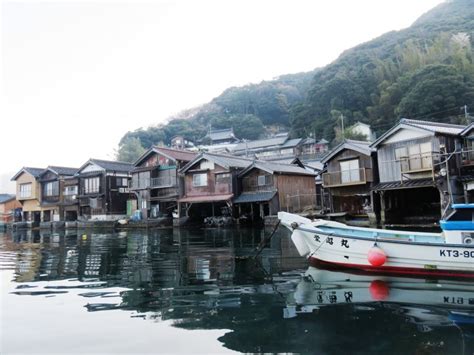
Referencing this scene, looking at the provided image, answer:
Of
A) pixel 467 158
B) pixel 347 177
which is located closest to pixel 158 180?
pixel 347 177

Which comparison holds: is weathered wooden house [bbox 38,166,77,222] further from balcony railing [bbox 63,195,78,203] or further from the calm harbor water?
the calm harbor water

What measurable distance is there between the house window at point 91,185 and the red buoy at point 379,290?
1628 inches

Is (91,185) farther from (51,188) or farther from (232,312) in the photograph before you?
(232,312)

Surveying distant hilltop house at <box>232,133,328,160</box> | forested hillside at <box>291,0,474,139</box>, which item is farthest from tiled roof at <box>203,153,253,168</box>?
forested hillside at <box>291,0,474,139</box>

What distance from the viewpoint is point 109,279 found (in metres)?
11.0

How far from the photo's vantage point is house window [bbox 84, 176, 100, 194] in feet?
150

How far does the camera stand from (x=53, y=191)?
50781mm

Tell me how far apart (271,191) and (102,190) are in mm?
22726

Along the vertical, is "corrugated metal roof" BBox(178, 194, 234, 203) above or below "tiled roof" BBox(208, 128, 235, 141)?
below

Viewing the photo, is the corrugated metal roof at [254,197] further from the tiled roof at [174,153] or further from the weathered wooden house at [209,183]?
the tiled roof at [174,153]

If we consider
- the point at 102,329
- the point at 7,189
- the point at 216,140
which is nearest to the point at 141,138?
the point at 216,140

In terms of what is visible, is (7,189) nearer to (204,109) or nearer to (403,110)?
Answer: (204,109)

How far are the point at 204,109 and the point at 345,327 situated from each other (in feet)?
385

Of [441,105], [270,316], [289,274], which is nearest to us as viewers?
[270,316]
